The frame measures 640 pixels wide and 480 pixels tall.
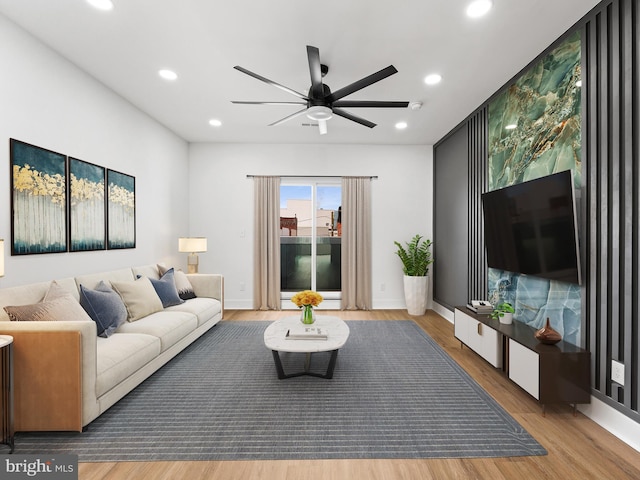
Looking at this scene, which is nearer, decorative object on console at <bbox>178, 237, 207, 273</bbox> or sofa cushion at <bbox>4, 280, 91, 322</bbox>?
sofa cushion at <bbox>4, 280, 91, 322</bbox>

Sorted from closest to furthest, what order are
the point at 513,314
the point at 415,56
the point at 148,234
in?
the point at 415,56 → the point at 513,314 → the point at 148,234

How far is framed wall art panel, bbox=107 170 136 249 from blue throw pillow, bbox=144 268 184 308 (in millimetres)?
593

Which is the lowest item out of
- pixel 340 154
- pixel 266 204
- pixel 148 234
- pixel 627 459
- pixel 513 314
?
pixel 627 459

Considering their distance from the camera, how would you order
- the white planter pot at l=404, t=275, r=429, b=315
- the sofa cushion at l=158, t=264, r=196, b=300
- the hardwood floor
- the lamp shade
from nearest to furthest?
the hardwood floor, the sofa cushion at l=158, t=264, r=196, b=300, the lamp shade, the white planter pot at l=404, t=275, r=429, b=315

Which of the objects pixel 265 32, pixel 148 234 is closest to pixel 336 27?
pixel 265 32

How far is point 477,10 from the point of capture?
2.26 meters

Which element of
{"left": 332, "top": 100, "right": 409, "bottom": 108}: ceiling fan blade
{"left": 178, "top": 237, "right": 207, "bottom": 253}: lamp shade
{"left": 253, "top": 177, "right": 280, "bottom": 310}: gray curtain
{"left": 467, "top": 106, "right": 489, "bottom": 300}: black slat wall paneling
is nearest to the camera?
{"left": 332, "top": 100, "right": 409, "bottom": 108}: ceiling fan blade

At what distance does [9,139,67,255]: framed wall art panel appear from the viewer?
2.47 metres

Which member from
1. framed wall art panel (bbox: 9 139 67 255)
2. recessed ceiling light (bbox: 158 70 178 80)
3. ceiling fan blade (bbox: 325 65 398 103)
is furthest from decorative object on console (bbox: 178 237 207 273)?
ceiling fan blade (bbox: 325 65 398 103)

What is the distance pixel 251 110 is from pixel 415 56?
2080mm

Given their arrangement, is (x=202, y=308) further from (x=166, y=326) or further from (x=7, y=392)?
(x=7, y=392)

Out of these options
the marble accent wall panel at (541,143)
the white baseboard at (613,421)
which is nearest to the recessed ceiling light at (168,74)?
the marble accent wall panel at (541,143)

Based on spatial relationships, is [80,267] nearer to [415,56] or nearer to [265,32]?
[265,32]

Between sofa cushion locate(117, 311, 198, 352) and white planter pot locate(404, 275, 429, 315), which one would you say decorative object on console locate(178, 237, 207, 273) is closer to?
sofa cushion locate(117, 311, 198, 352)
